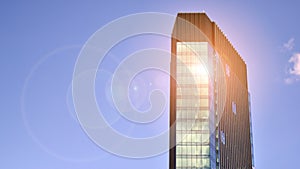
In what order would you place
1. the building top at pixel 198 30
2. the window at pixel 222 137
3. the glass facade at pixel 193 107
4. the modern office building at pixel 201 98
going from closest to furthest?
the glass facade at pixel 193 107
the modern office building at pixel 201 98
the window at pixel 222 137
the building top at pixel 198 30

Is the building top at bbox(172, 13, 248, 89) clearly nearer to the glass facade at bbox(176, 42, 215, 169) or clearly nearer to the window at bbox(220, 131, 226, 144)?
the glass facade at bbox(176, 42, 215, 169)

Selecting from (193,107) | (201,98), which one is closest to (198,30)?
(201,98)

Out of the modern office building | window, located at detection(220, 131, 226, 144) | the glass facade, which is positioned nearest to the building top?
the modern office building

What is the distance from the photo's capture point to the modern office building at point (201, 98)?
4284 inches

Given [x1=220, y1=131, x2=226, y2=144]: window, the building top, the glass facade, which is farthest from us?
the building top

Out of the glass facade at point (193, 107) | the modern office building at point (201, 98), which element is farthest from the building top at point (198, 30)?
the glass facade at point (193, 107)

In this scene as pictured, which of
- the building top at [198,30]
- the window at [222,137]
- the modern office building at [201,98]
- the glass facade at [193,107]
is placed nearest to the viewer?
the glass facade at [193,107]

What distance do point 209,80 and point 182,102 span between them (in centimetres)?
1099

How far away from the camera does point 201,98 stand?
114 meters

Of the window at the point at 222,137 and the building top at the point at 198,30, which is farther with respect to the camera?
the building top at the point at 198,30

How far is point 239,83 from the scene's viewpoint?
6029 inches

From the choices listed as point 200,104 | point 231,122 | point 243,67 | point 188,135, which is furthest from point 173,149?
point 243,67

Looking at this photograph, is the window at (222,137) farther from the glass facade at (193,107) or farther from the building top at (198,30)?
the building top at (198,30)

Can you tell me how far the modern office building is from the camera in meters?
109
